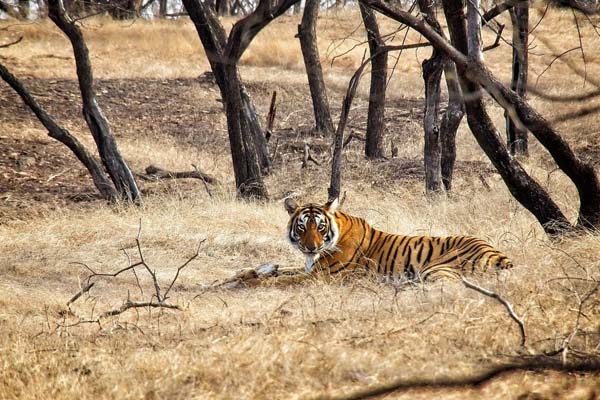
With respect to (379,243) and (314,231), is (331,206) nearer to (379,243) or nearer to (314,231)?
(314,231)

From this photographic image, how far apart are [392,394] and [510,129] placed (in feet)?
33.7

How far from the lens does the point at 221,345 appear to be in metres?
5.08

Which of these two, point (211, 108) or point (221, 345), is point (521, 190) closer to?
point (221, 345)

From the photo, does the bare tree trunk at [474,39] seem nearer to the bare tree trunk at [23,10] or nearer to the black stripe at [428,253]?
the black stripe at [428,253]

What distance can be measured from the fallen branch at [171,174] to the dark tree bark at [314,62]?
3586mm

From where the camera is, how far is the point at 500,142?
7.75 meters

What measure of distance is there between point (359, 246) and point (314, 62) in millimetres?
9592

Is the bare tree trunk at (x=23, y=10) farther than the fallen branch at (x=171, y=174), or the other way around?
the bare tree trunk at (x=23, y=10)

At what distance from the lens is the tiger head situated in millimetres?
7383

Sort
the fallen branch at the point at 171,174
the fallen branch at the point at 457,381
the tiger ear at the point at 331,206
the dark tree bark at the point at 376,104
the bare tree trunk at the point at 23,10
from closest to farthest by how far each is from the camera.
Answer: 1. the fallen branch at the point at 457,381
2. the tiger ear at the point at 331,206
3. the fallen branch at the point at 171,174
4. the bare tree trunk at the point at 23,10
5. the dark tree bark at the point at 376,104

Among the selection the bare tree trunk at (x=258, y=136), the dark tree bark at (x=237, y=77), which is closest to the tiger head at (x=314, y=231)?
the dark tree bark at (x=237, y=77)

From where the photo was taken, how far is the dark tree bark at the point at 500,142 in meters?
7.33

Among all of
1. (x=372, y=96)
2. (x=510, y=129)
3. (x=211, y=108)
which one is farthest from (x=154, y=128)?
(x=510, y=129)

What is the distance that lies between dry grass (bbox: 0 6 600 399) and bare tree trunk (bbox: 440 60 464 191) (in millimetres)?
375
